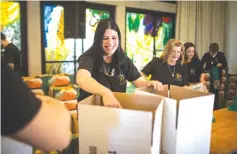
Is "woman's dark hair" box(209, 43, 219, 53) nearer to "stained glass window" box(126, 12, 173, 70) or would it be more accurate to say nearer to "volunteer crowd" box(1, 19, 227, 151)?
"stained glass window" box(126, 12, 173, 70)

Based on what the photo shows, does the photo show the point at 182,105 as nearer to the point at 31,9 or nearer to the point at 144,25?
the point at 31,9

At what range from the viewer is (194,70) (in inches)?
120

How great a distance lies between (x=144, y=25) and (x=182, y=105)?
4350 millimetres

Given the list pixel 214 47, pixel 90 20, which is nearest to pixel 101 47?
pixel 90 20

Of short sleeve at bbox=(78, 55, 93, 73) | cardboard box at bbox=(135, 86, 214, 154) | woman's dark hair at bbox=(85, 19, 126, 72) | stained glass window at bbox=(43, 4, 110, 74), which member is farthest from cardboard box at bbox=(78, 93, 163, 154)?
stained glass window at bbox=(43, 4, 110, 74)

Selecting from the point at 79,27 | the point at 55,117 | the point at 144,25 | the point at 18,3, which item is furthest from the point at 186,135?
the point at 144,25

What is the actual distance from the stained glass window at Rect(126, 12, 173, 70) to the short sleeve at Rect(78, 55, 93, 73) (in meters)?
3.59

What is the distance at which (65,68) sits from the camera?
14.2 feet

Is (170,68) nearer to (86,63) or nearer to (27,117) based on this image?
(86,63)

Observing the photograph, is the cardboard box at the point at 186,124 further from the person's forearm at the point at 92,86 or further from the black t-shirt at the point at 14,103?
the black t-shirt at the point at 14,103

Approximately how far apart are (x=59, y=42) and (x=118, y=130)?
356 cm

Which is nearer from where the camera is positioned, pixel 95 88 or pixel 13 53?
pixel 95 88

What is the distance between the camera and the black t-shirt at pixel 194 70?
2986mm

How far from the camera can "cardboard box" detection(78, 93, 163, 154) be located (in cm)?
75
